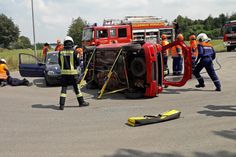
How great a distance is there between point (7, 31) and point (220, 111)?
9625 cm

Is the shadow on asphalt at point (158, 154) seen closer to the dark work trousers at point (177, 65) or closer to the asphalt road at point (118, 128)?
the asphalt road at point (118, 128)

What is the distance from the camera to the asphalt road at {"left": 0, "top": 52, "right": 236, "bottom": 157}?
5.03m

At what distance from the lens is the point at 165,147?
5.09 m

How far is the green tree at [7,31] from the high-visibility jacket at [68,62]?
92.7m

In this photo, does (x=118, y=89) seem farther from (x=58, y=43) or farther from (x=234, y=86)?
(x=58, y=43)

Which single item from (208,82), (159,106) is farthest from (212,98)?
(208,82)

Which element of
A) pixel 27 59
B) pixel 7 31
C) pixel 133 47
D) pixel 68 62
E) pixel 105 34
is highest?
pixel 7 31

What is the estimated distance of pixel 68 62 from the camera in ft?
28.8

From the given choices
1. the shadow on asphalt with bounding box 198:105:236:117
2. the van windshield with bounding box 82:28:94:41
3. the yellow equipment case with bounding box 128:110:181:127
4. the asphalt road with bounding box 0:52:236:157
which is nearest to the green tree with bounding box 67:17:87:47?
the van windshield with bounding box 82:28:94:41

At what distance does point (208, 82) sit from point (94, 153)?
8.19 m

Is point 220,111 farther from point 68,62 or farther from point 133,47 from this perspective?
point 68,62

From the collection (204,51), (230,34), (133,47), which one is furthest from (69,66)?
(230,34)

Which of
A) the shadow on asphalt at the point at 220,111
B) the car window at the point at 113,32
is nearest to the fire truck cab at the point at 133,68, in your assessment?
the shadow on asphalt at the point at 220,111

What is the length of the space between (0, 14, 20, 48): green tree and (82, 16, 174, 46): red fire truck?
79.7m
